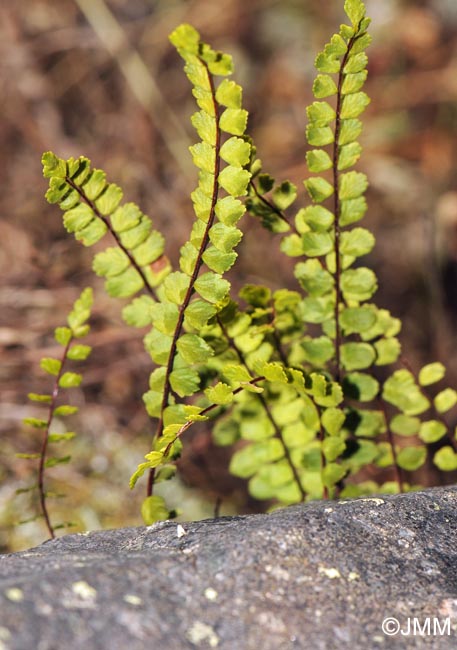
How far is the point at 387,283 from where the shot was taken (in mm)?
3584

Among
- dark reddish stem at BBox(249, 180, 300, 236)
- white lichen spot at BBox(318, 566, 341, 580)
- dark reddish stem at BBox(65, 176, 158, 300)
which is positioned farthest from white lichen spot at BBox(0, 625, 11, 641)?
dark reddish stem at BBox(249, 180, 300, 236)

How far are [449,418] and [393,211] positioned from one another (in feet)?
4.00

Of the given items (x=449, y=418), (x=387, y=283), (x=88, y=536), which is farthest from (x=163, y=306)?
(x=387, y=283)

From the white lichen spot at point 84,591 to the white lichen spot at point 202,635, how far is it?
0.39 feet

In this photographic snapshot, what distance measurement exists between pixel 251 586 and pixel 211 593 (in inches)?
2.1

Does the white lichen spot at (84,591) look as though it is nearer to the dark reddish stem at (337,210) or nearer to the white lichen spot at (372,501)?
the white lichen spot at (372,501)

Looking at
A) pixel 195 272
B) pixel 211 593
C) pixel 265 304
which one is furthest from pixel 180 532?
pixel 265 304

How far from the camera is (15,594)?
872 millimetres

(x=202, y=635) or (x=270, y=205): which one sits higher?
(x=270, y=205)

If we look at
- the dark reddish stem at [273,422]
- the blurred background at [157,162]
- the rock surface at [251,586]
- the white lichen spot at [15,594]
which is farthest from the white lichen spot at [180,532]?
the blurred background at [157,162]

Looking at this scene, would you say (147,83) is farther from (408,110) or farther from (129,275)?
(129,275)

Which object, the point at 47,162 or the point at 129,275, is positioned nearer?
the point at 47,162

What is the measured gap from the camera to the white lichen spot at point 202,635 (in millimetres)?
875

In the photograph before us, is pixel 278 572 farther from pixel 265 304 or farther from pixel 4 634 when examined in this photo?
pixel 265 304
